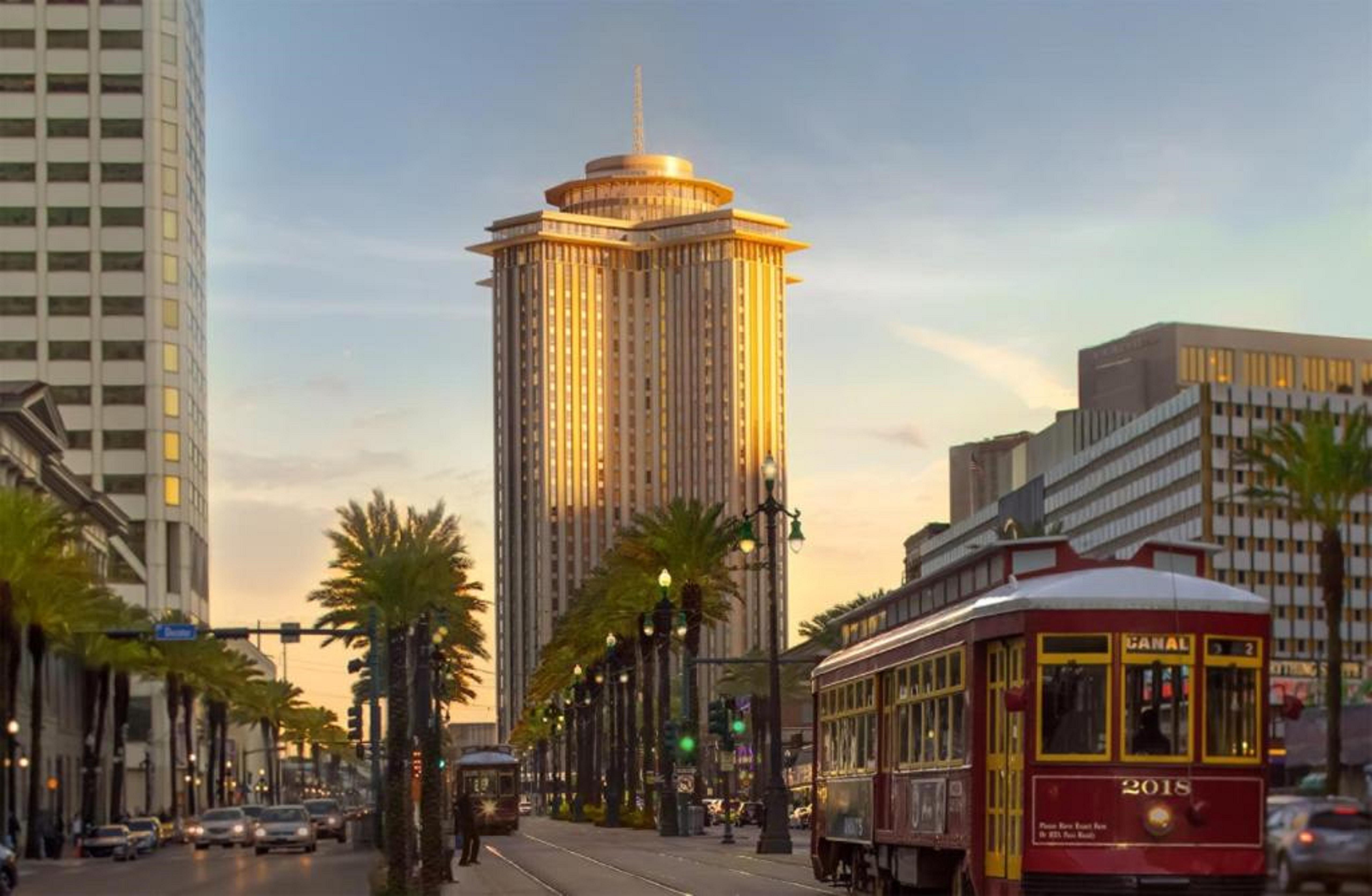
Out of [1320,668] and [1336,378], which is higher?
[1336,378]

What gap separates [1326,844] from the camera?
3084 centimetres

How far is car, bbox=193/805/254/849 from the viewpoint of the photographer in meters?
82.1

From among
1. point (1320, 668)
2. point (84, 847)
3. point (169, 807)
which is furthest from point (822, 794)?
point (1320, 668)

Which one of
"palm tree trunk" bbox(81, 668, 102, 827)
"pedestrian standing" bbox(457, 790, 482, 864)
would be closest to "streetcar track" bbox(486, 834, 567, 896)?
"pedestrian standing" bbox(457, 790, 482, 864)

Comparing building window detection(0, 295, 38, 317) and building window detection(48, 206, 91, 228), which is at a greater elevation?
building window detection(48, 206, 91, 228)

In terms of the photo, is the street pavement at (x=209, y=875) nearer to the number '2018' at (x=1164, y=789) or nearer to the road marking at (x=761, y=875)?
the road marking at (x=761, y=875)

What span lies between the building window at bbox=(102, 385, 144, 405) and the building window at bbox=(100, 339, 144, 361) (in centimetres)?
166

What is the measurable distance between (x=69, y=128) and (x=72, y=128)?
0.18 m

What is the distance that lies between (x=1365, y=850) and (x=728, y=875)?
1606 centimetres

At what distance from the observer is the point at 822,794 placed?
3691 cm

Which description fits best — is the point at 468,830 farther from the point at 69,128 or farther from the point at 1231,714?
the point at 69,128

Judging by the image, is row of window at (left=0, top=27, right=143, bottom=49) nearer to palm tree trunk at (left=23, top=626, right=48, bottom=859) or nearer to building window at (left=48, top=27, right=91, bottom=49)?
building window at (left=48, top=27, right=91, bottom=49)

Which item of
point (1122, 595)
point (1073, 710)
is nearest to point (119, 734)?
point (1073, 710)

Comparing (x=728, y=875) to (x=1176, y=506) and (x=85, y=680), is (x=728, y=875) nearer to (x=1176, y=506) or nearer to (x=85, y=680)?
(x=85, y=680)
